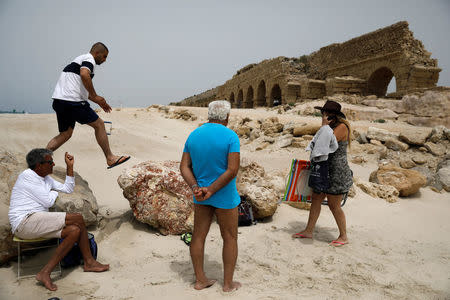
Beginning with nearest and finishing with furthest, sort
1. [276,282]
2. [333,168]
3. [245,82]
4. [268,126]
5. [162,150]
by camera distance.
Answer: [276,282]
[333,168]
[162,150]
[268,126]
[245,82]

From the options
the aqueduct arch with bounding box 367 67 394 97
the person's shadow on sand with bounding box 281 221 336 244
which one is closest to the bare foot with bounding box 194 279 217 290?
the person's shadow on sand with bounding box 281 221 336 244

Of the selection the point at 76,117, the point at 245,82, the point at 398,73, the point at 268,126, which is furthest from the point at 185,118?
the point at 245,82

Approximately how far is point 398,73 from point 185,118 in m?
11.5

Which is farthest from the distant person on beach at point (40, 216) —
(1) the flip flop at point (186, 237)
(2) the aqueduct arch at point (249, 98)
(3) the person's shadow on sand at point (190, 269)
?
(2) the aqueduct arch at point (249, 98)

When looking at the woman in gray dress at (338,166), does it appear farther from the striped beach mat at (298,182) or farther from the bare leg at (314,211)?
the striped beach mat at (298,182)

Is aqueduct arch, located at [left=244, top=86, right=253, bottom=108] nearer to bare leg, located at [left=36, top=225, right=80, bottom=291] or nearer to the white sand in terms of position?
the white sand

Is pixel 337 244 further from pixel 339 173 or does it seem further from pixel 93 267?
pixel 93 267

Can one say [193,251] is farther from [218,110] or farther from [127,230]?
[127,230]

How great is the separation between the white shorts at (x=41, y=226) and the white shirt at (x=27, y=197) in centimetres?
4

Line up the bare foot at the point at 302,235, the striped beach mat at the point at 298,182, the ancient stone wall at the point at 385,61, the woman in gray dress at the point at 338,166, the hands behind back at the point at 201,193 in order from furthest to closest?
the ancient stone wall at the point at 385,61
the striped beach mat at the point at 298,182
the bare foot at the point at 302,235
the woman in gray dress at the point at 338,166
the hands behind back at the point at 201,193

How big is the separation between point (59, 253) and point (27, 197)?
55 centimetres

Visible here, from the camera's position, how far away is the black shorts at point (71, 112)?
329 cm

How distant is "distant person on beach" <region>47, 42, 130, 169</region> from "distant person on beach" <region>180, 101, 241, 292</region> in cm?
179

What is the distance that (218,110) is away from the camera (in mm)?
2305
